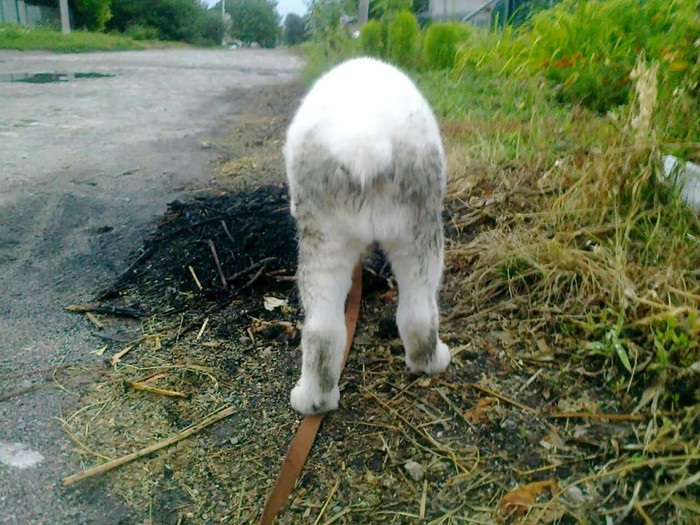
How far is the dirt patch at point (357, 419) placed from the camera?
2.24 m

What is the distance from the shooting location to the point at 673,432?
2303 mm

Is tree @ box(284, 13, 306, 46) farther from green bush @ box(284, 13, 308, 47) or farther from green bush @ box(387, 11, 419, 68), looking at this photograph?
green bush @ box(387, 11, 419, 68)

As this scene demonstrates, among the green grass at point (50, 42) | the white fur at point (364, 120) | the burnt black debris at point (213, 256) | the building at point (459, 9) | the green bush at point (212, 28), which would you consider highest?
the green bush at point (212, 28)

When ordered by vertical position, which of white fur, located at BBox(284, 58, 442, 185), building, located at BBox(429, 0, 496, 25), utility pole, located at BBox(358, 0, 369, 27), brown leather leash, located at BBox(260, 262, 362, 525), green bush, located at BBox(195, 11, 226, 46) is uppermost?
green bush, located at BBox(195, 11, 226, 46)

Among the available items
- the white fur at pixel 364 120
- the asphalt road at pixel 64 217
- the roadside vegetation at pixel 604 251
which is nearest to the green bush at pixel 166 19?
the asphalt road at pixel 64 217

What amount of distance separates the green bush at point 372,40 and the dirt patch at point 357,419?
6000mm

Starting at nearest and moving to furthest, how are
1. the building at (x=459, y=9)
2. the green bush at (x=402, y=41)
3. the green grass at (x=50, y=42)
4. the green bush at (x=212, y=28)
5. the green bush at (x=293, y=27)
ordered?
the green bush at (x=402, y=41) → the building at (x=459, y=9) → the green grass at (x=50, y=42) → the green bush at (x=293, y=27) → the green bush at (x=212, y=28)

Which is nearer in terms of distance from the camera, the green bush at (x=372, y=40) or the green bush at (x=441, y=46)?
the green bush at (x=441, y=46)

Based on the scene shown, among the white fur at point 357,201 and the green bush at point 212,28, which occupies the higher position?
the green bush at point 212,28

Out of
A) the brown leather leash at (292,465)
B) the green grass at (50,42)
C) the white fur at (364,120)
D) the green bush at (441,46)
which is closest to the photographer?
the white fur at (364,120)

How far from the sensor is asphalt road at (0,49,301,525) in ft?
7.91

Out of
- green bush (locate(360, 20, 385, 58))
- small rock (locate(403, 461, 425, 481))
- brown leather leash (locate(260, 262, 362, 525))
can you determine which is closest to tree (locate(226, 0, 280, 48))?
green bush (locate(360, 20, 385, 58))

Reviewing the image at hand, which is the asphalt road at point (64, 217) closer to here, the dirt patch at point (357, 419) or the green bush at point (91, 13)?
the dirt patch at point (357, 419)

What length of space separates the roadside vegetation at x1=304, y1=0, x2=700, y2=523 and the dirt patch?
0.02 metres
